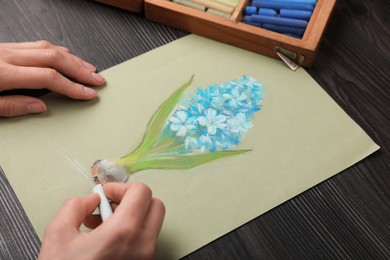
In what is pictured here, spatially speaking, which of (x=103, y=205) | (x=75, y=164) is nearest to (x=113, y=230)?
(x=103, y=205)

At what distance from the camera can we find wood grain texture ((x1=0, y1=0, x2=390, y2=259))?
A: 59cm

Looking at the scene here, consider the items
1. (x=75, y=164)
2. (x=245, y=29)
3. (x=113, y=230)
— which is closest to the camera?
(x=113, y=230)

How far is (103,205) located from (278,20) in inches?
17.0

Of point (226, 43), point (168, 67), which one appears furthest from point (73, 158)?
point (226, 43)

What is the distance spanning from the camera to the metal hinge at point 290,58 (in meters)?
0.73

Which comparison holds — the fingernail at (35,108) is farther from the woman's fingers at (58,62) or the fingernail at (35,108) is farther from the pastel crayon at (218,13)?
the pastel crayon at (218,13)

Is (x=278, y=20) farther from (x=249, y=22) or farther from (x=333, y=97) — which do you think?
(x=333, y=97)

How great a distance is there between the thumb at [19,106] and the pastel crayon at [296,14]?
1.41 feet

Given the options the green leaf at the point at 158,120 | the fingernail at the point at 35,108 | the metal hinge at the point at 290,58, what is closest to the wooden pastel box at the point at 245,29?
the metal hinge at the point at 290,58

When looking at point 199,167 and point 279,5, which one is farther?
point 279,5

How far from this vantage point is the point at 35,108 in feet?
2.17

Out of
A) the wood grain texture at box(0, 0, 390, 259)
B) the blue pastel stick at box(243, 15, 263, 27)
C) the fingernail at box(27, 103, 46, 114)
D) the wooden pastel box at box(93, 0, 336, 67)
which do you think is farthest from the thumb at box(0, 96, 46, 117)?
the blue pastel stick at box(243, 15, 263, 27)

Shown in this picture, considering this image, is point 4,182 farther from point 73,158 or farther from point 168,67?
point 168,67

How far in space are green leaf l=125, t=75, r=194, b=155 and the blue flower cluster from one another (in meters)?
0.01
